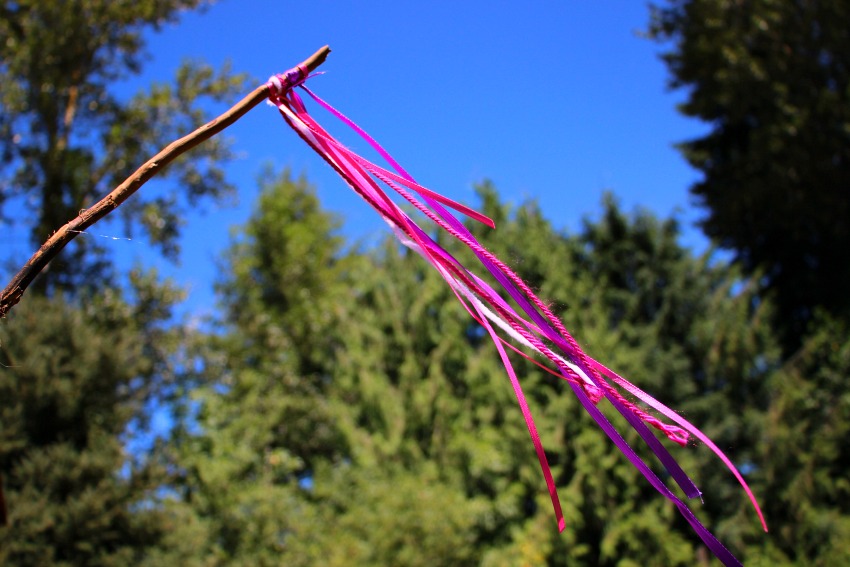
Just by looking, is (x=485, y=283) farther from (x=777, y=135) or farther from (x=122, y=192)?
(x=777, y=135)

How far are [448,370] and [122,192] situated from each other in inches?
361

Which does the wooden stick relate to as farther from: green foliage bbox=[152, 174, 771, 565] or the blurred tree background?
green foliage bbox=[152, 174, 771, 565]

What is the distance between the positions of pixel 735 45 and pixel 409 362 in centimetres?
684

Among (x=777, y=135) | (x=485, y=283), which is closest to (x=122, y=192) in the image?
(x=485, y=283)

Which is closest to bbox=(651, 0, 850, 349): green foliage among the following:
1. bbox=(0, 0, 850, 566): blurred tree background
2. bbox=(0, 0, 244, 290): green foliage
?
bbox=(0, 0, 850, 566): blurred tree background

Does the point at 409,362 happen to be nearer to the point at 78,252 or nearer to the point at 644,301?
the point at 644,301

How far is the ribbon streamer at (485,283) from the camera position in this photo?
Result: 1078mm

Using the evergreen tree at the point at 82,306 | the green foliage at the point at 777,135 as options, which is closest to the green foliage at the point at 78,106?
the evergreen tree at the point at 82,306

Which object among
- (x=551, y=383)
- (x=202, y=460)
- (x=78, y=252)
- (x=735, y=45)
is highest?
(x=78, y=252)

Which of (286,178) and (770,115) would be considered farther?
(286,178)

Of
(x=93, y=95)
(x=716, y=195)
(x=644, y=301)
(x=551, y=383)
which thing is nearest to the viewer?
(x=551, y=383)

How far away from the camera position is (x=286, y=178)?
19828 mm

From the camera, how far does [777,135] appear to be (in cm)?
1120

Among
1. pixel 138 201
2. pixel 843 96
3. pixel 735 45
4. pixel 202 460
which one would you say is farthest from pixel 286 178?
pixel 843 96
